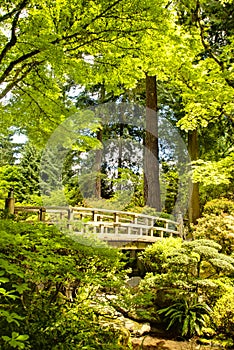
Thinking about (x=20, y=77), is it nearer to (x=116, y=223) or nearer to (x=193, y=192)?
(x=116, y=223)

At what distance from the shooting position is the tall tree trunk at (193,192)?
12.2 meters

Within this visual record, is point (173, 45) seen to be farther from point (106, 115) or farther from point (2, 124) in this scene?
point (106, 115)

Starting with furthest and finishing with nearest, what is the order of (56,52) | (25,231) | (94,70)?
(94,70) → (56,52) → (25,231)

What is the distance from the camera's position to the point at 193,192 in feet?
40.9

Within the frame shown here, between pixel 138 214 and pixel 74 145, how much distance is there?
131 inches

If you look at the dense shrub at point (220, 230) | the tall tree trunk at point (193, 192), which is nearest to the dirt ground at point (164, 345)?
the dense shrub at point (220, 230)

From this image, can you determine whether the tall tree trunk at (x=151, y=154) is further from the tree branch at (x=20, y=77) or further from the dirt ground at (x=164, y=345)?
the dirt ground at (x=164, y=345)

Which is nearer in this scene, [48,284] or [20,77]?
[48,284]

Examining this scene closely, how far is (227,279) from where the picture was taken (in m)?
6.38

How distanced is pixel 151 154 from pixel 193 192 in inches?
104

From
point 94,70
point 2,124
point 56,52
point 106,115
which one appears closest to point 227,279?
point 94,70

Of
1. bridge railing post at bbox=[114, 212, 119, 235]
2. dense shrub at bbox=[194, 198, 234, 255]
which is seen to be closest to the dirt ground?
dense shrub at bbox=[194, 198, 234, 255]

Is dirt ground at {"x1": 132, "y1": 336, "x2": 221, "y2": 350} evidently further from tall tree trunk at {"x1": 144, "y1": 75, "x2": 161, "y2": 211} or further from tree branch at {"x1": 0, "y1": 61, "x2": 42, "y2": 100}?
tall tree trunk at {"x1": 144, "y1": 75, "x2": 161, "y2": 211}

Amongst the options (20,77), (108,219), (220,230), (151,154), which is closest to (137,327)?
(220,230)
